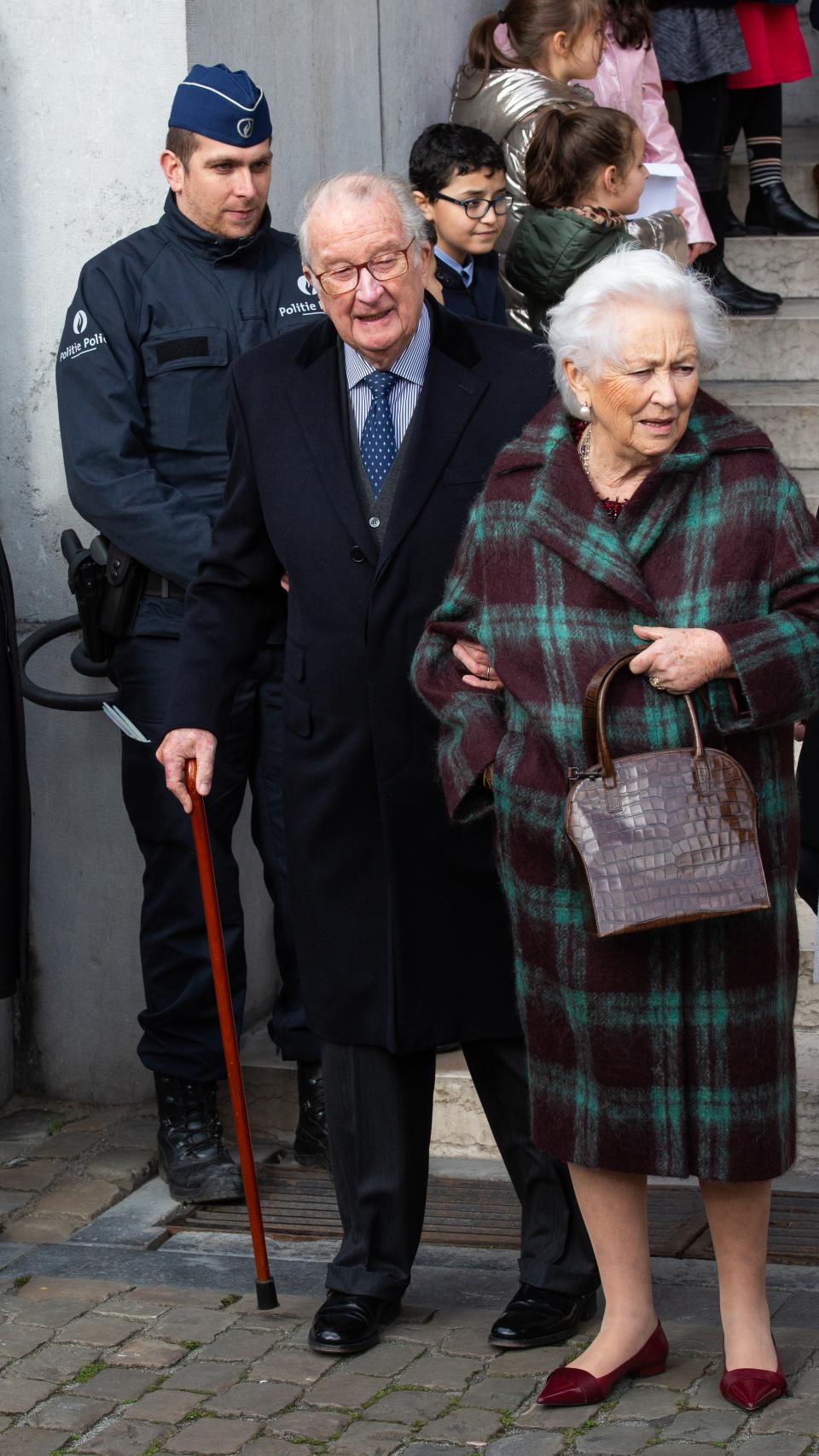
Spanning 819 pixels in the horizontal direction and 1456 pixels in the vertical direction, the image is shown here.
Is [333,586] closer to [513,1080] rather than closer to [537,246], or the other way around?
[513,1080]

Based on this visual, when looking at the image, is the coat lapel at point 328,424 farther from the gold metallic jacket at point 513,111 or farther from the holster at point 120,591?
the gold metallic jacket at point 513,111

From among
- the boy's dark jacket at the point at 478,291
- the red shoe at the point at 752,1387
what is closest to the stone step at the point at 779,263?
the boy's dark jacket at the point at 478,291

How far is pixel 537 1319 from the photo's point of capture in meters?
3.66

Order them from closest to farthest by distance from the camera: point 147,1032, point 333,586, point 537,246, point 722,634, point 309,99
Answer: point 722,634 < point 333,586 < point 147,1032 < point 537,246 < point 309,99

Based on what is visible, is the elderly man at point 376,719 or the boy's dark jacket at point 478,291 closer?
the elderly man at point 376,719

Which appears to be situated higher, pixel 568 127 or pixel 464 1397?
pixel 568 127

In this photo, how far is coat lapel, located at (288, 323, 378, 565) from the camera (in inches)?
142

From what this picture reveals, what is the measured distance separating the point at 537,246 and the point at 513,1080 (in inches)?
92.8

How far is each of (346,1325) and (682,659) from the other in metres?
1.43

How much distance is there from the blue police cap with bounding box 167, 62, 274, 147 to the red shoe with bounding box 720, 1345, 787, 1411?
2702mm

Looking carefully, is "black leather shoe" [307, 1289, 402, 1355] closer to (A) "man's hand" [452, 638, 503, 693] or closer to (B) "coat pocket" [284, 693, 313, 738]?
(B) "coat pocket" [284, 693, 313, 738]

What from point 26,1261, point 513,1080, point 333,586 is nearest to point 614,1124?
point 513,1080

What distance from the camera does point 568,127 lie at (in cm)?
534

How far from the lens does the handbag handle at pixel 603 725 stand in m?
3.05
